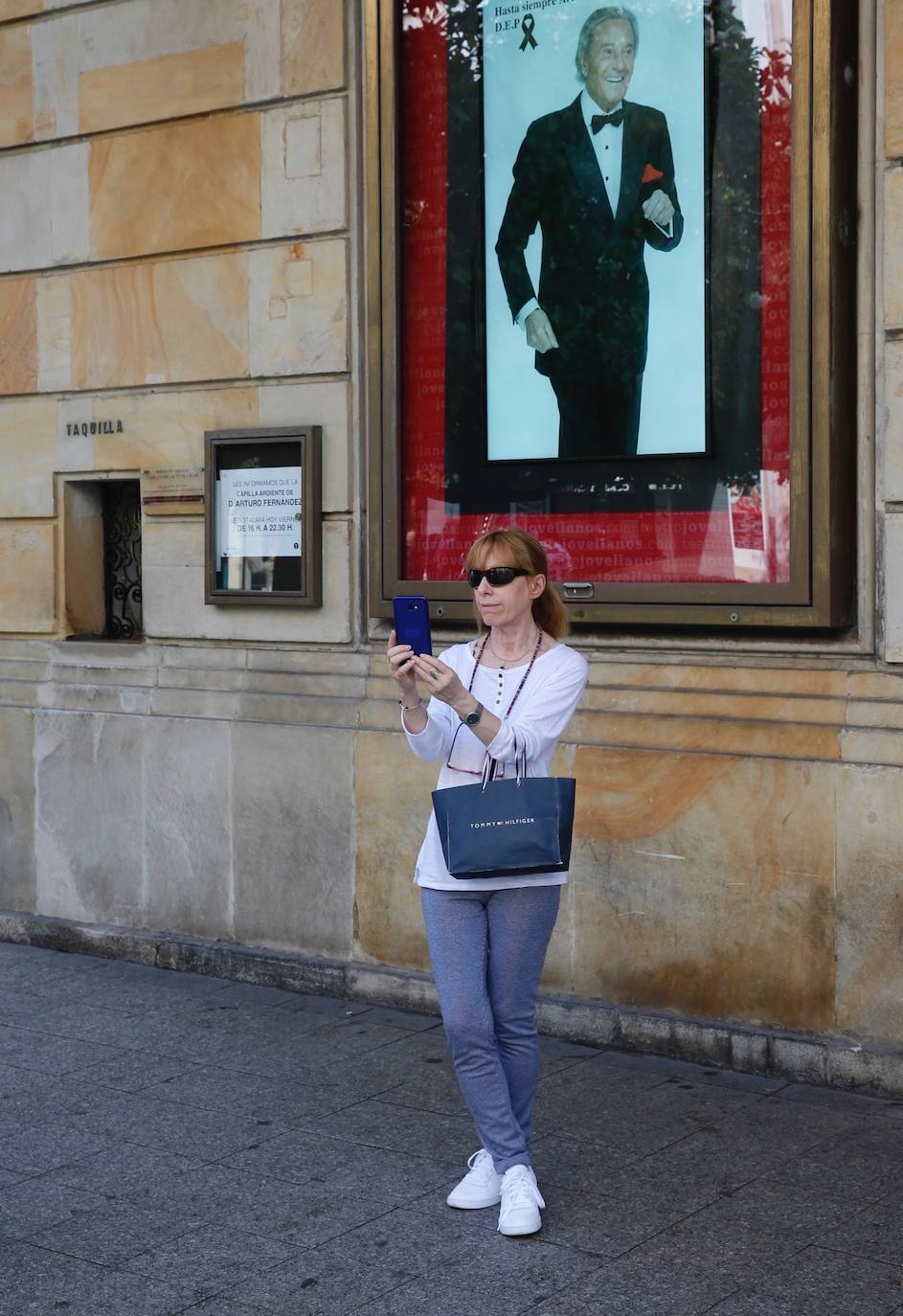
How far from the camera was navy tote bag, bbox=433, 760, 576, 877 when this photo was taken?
434cm

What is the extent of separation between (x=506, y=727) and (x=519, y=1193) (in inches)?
49.3

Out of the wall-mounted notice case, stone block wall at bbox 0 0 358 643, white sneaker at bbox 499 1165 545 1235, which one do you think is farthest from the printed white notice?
white sneaker at bbox 499 1165 545 1235

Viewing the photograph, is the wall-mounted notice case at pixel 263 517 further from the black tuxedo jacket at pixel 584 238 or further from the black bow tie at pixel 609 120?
the black bow tie at pixel 609 120

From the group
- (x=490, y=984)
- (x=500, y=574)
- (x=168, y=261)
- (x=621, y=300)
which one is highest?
(x=168, y=261)

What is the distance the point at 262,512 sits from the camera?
7531 mm

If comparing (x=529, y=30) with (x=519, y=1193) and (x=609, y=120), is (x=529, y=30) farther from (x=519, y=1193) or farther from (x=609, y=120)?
(x=519, y=1193)

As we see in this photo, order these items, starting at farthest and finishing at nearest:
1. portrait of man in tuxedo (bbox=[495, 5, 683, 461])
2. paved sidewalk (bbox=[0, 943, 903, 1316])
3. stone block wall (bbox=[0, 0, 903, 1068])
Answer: portrait of man in tuxedo (bbox=[495, 5, 683, 461]), stone block wall (bbox=[0, 0, 903, 1068]), paved sidewalk (bbox=[0, 943, 903, 1316])

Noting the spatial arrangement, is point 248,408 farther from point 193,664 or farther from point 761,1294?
point 761,1294

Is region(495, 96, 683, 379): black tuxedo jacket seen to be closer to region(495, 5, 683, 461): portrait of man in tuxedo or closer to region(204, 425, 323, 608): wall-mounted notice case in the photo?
region(495, 5, 683, 461): portrait of man in tuxedo

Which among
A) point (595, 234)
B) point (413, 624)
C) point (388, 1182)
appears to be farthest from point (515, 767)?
point (595, 234)

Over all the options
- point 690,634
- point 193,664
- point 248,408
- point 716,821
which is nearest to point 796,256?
point 690,634

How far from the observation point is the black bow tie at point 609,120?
6453 millimetres

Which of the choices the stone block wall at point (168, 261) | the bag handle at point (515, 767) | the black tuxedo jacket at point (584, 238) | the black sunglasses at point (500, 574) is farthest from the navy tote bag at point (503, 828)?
the stone block wall at point (168, 261)

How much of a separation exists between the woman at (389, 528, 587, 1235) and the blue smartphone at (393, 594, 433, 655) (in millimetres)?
97
